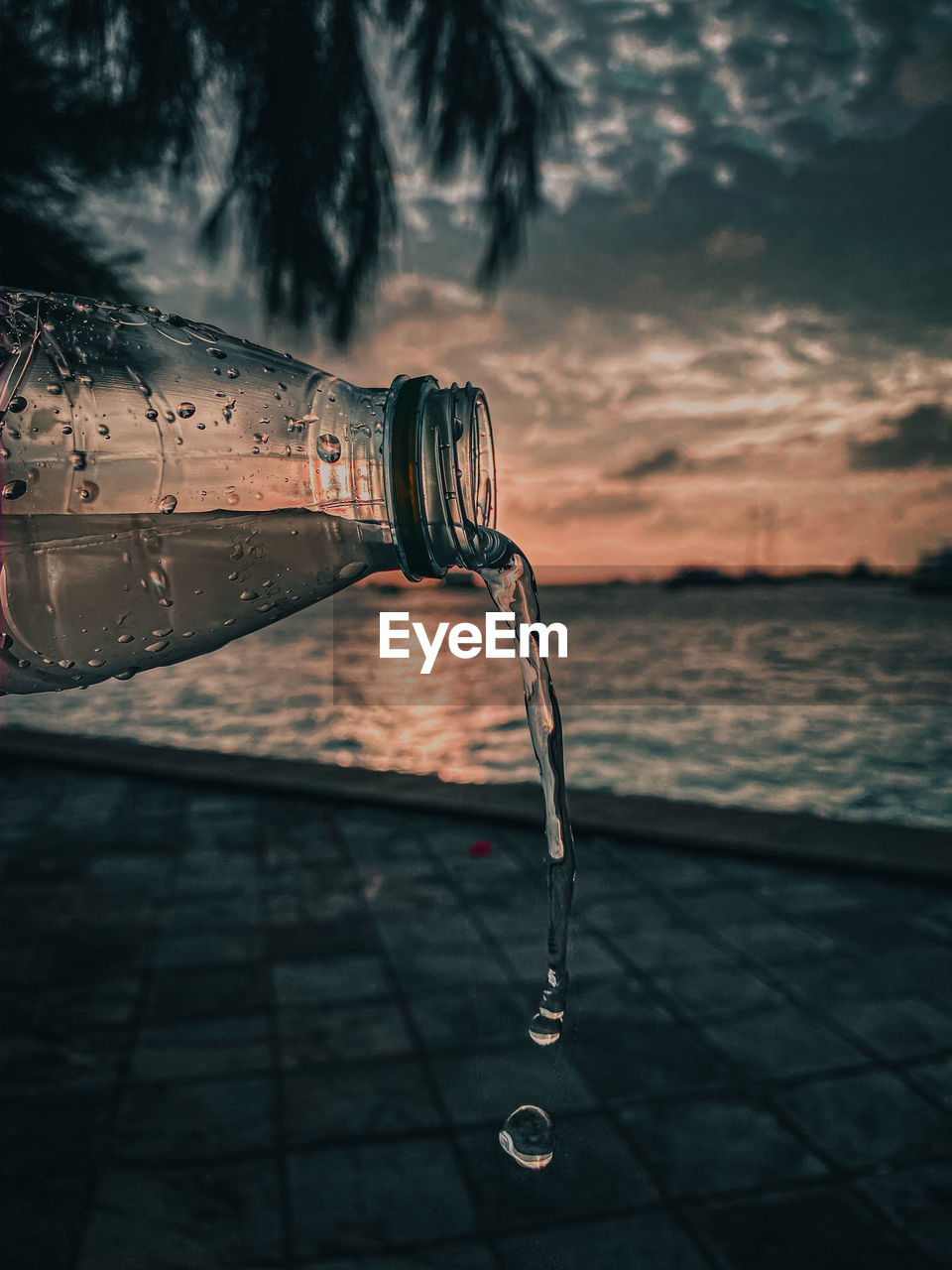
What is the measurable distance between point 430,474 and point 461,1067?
1.99 meters

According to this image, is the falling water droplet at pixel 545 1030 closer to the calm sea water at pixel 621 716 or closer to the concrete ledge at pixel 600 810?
the concrete ledge at pixel 600 810

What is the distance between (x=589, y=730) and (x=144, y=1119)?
11862mm

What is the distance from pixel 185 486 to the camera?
0.91 metres

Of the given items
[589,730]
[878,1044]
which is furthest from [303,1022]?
[589,730]

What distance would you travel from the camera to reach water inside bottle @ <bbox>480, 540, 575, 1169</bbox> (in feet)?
3.36

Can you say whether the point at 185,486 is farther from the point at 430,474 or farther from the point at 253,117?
the point at 253,117

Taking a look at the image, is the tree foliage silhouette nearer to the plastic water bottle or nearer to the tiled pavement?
the plastic water bottle

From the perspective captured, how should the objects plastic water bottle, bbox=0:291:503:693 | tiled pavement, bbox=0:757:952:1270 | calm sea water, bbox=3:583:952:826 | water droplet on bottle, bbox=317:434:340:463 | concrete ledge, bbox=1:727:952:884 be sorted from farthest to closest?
calm sea water, bbox=3:583:952:826
concrete ledge, bbox=1:727:952:884
tiled pavement, bbox=0:757:952:1270
water droplet on bottle, bbox=317:434:340:463
plastic water bottle, bbox=0:291:503:693


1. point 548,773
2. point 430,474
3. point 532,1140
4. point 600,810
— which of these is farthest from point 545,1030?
point 600,810

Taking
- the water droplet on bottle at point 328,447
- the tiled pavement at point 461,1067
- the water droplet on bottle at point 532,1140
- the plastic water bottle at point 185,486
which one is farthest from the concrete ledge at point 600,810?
the water droplet on bottle at point 328,447

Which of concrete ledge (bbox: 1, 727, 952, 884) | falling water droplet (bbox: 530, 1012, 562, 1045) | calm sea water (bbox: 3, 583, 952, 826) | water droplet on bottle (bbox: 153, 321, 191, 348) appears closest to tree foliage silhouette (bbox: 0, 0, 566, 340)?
water droplet on bottle (bbox: 153, 321, 191, 348)

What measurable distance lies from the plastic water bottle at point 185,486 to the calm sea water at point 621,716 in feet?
27.6

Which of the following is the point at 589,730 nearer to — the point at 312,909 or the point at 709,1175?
the point at 312,909

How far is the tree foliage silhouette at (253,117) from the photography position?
154 cm
